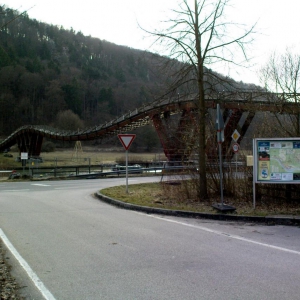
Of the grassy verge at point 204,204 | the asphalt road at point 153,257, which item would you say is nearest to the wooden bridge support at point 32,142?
the grassy verge at point 204,204

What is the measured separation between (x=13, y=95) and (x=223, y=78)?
101898 millimetres

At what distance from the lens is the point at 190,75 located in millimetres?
13375

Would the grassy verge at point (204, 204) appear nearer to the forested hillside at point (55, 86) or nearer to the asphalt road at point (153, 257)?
the asphalt road at point (153, 257)

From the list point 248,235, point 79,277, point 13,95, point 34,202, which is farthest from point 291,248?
point 13,95

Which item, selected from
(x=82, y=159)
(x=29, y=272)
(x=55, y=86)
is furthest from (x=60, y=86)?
(x=29, y=272)

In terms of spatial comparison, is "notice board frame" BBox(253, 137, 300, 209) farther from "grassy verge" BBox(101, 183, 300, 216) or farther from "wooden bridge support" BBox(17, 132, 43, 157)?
"wooden bridge support" BBox(17, 132, 43, 157)

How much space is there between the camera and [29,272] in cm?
541

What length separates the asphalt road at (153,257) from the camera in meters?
4.63

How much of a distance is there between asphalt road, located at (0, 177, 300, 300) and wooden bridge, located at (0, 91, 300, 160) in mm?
5890

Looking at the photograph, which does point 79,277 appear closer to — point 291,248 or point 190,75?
point 291,248

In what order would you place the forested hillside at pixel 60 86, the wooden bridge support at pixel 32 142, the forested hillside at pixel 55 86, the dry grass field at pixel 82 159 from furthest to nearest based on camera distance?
the forested hillside at pixel 55 86, the forested hillside at pixel 60 86, the wooden bridge support at pixel 32 142, the dry grass field at pixel 82 159

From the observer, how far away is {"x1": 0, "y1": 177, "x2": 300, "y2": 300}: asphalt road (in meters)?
4.63

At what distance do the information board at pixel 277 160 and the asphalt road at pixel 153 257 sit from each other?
79.8 inches

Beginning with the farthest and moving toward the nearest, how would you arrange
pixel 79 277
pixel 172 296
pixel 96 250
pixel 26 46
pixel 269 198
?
1. pixel 26 46
2. pixel 269 198
3. pixel 96 250
4. pixel 79 277
5. pixel 172 296
